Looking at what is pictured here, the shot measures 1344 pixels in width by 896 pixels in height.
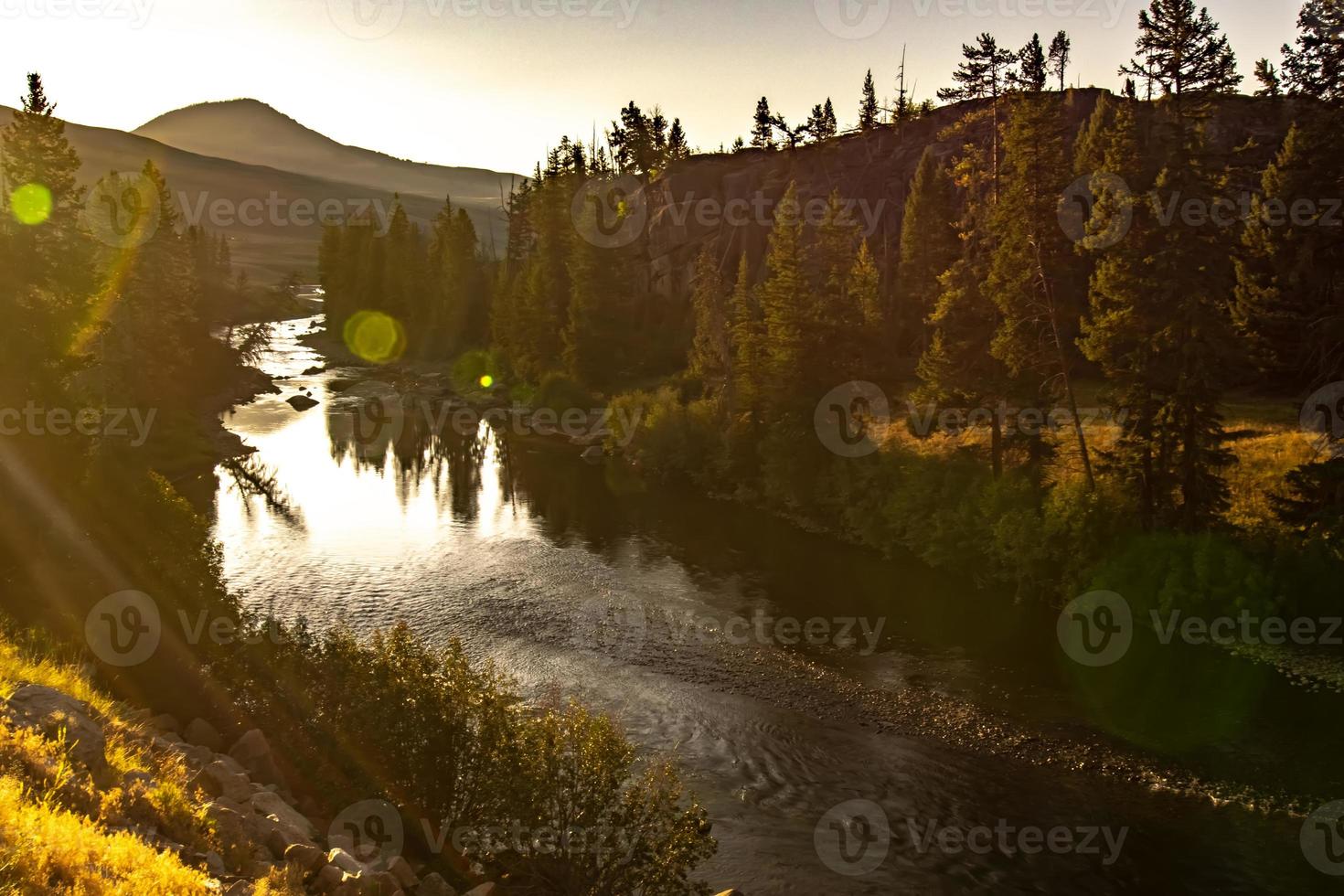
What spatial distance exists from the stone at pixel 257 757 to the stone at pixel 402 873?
3.65 meters

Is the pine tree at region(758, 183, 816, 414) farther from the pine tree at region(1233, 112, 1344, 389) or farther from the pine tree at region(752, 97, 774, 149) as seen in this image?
the pine tree at region(752, 97, 774, 149)

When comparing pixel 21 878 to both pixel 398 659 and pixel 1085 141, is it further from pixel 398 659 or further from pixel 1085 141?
pixel 1085 141

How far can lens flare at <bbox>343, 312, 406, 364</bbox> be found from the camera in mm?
100938

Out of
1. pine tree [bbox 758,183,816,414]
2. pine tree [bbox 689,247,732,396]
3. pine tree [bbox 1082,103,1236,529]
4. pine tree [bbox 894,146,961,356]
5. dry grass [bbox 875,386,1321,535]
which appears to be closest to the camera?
pine tree [bbox 1082,103,1236,529]

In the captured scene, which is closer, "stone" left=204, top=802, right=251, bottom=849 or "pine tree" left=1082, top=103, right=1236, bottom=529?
"stone" left=204, top=802, right=251, bottom=849

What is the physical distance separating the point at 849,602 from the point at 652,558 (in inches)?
Result: 344

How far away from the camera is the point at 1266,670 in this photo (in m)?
24.4

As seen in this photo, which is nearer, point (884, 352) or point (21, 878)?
point (21, 878)

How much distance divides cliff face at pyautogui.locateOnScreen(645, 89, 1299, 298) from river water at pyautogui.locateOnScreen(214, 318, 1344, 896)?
4484 centimetres

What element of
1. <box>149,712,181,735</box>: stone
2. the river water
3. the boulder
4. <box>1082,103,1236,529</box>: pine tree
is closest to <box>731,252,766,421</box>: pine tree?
the river water

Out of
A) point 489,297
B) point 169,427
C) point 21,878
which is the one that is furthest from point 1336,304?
point 489,297

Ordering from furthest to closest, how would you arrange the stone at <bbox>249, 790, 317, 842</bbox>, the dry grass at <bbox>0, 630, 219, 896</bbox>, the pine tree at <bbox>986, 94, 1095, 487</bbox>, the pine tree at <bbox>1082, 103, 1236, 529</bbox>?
1. the pine tree at <bbox>986, 94, 1095, 487</bbox>
2. the pine tree at <bbox>1082, 103, 1236, 529</bbox>
3. the stone at <bbox>249, 790, 317, 842</bbox>
4. the dry grass at <bbox>0, 630, 219, 896</bbox>

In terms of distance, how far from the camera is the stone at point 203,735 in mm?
16078

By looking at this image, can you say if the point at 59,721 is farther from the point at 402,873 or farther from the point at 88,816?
the point at 402,873
